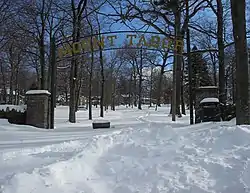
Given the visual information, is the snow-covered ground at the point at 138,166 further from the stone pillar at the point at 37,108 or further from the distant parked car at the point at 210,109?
the stone pillar at the point at 37,108

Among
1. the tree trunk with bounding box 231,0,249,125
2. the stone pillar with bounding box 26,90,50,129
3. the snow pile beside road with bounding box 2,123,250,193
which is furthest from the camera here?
the stone pillar with bounding box 26,90,50,129

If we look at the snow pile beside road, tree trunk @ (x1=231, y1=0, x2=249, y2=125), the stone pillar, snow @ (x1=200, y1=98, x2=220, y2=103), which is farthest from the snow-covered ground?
the stone pillar

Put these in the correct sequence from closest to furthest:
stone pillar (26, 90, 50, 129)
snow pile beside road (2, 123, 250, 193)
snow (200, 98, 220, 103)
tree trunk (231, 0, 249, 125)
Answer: snow pile beside road (2, 123, 250, 193), tree trunk (231, 0, 249, 125), snow (200, 98, 220, 103), stone pillar (26, 90, 50, 129)

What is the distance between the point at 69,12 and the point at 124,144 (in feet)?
54.0

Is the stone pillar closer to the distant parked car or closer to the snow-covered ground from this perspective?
the distant parked car

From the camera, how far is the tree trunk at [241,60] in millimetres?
7953

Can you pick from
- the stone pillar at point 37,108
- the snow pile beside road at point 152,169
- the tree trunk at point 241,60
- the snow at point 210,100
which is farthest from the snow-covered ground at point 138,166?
the stone pillar at point 37,108

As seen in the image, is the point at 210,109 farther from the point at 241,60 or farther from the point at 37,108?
the point at 37,108

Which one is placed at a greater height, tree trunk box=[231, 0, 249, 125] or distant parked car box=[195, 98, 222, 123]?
tree trunk box=[231, 0, 249, 125]

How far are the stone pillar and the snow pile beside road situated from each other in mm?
7788

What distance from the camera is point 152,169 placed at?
4238mm

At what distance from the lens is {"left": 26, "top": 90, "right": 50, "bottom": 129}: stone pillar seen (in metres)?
12.8

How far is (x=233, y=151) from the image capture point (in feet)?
15.2

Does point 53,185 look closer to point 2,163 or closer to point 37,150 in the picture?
point 2,163
